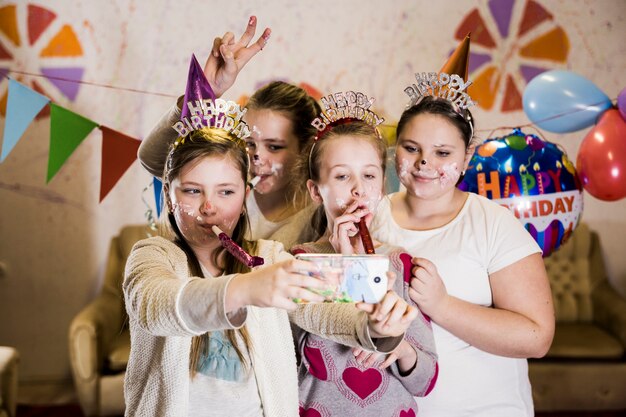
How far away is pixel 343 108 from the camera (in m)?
1.56

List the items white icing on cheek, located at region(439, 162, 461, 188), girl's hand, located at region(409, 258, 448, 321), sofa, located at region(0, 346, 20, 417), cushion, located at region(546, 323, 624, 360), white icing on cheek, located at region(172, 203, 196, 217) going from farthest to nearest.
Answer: cushion, located at region(546, 323, 624, 360) → sofa, located at region(0, 346, 20, 417) → white icing on cheek, located at region(439, 162, 461, 188) → girl's hand, located at region(409, 258, 448, 321) → white icing on cheek, located at region(172, 203, 196, 217)

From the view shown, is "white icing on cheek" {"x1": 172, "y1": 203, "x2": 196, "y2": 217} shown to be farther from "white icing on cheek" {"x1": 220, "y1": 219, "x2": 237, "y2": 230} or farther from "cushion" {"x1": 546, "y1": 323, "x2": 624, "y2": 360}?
"cushion" {"x1": 546, "y1": 323, "x2": 624, "y2": 360}

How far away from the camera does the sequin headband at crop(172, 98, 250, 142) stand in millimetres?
1366

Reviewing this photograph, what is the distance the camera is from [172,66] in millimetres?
3920

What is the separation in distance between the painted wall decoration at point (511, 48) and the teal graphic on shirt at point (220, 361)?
301 centimetres

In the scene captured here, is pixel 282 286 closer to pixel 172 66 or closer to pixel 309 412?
pixel 309 412

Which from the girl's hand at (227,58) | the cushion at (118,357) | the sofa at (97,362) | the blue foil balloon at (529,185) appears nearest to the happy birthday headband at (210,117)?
the girl's hand at (227,58)

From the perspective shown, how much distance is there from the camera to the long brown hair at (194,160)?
129 cm

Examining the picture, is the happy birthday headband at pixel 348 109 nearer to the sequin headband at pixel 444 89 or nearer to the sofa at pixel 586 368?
the sequin headband at pixel 444 89

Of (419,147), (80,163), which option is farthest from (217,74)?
(80,163)

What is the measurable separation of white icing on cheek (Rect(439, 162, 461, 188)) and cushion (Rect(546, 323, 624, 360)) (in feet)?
7.26

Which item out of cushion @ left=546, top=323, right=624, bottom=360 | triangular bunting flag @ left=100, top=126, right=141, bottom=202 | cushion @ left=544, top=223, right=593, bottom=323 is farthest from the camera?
cushion @ left=544, top=223, right=593, bottom=323

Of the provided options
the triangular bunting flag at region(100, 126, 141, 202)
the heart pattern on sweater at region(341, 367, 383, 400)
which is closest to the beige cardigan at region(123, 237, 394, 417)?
the heart pattern on sweater at region(341, 367, 383, 400)

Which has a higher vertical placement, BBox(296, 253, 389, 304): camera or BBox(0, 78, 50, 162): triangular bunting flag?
BBox(0, 78, 50, 162): triangular bunting flag
